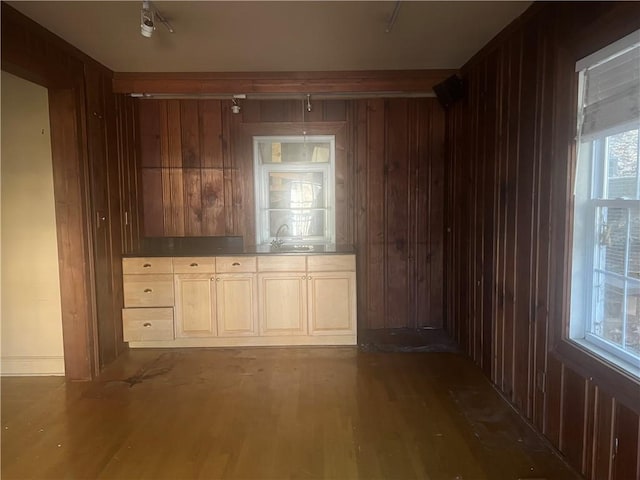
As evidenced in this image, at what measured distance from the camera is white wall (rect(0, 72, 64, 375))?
3.28 m

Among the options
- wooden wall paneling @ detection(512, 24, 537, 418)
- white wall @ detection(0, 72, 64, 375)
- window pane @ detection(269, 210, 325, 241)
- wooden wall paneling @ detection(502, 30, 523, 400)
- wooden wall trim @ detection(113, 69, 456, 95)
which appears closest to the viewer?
wooden wall paneling @ detection(512, 24, 537, 418)

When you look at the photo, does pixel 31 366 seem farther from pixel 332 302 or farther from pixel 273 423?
pixel 332 302

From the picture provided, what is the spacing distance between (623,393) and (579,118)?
1278mm

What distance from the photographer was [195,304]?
397 centimetres

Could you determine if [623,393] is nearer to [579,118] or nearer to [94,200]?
[579,118]

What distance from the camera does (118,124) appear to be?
3.94m

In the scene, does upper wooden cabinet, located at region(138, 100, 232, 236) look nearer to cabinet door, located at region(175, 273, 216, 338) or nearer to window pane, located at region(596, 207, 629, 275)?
cabinet door, located at region(175, 273, 216, 338)

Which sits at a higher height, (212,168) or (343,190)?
(212,168)

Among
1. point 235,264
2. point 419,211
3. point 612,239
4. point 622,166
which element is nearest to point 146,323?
point 235,264

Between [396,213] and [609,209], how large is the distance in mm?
2526

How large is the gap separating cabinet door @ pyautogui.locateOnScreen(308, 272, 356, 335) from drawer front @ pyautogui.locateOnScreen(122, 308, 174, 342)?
1.32m

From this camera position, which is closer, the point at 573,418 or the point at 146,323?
the point at 573,418

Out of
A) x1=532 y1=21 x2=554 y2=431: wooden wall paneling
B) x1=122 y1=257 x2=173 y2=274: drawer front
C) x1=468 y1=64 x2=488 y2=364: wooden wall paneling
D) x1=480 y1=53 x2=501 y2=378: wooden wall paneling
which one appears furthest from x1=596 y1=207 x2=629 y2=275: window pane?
x1=122 y1=257 x2=173 y2=274: drawer front

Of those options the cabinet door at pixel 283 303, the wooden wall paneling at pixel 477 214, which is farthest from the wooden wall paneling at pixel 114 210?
the wooden wall paneling at pixel 477 214
